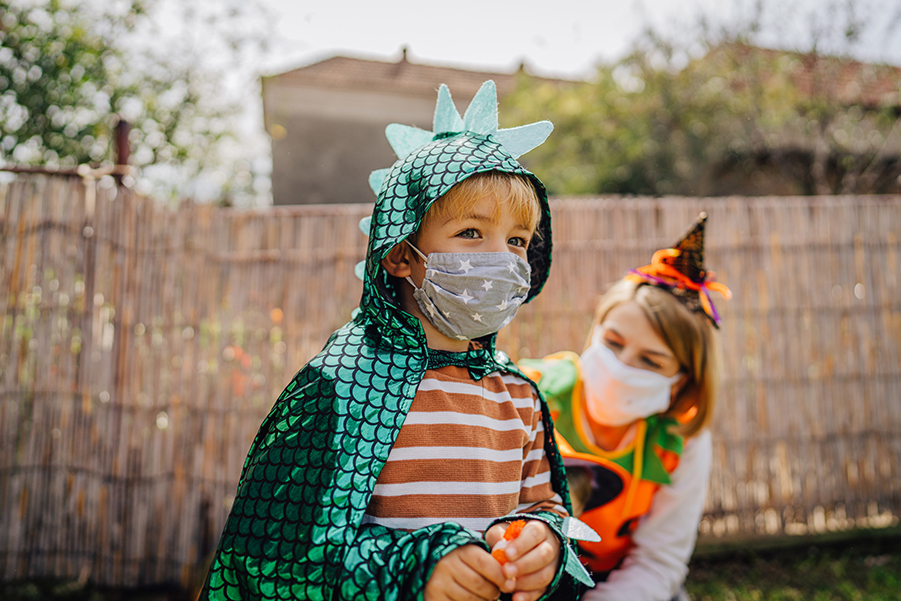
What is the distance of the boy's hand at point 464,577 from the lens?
107 centimetres

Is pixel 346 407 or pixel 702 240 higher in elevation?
pixel 702 240

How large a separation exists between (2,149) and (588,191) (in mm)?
8901

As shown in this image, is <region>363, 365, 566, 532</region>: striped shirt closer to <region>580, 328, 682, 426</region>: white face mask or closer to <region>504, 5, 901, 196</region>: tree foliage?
<region>580, 328, 682, 426</region>: white face mask

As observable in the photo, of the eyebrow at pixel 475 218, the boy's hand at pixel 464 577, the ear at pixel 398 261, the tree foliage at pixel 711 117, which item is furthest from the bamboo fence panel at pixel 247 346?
the tree foliage at pixel 711 117

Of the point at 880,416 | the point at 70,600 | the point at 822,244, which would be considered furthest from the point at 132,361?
the point at 880,416

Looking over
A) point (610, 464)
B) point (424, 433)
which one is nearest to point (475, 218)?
point (424, 433)

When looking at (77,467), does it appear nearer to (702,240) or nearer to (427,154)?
(427,154)

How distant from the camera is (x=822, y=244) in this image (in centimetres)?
403

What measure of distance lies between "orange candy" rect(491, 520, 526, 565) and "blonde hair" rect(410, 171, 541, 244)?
2.31 ft

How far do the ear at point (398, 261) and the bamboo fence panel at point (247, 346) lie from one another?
222cm

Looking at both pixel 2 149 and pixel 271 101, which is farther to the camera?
pixel 271 101

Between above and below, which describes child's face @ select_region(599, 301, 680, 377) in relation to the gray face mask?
below

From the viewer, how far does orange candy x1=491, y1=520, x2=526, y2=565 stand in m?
1.13

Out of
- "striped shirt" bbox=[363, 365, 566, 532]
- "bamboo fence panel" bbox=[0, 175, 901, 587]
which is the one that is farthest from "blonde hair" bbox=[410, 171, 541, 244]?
"bamboo fence panel" bbox=[0, 175, 901, 587]
